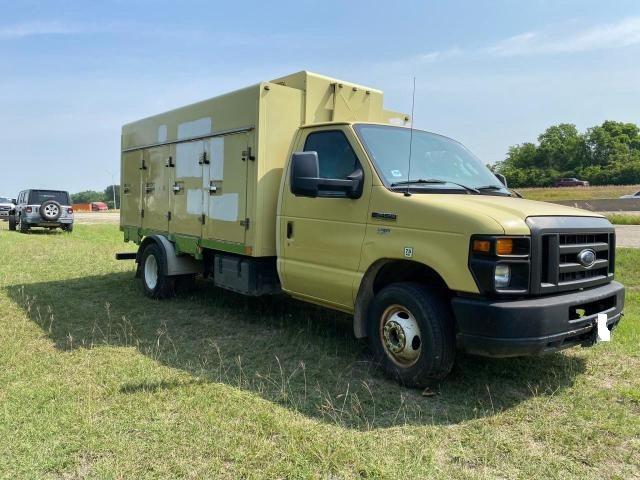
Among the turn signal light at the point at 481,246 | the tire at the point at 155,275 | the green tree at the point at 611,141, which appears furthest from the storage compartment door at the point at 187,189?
the green tree at the point at 611,141

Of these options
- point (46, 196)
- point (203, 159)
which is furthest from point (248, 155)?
point (46, 196)

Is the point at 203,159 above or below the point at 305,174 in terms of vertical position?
above

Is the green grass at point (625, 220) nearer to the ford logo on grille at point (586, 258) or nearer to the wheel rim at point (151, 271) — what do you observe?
the ford logo on grille at point (586, 258)

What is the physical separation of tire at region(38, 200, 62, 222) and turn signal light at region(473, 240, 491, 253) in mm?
20446

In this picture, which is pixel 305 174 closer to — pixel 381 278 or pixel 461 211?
pixel 381 278

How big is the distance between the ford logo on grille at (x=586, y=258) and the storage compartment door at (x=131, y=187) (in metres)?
6.63

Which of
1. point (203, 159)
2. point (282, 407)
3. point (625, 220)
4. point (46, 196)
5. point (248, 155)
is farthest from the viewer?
point (46, 196)

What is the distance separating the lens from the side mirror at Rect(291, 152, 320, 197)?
455cm

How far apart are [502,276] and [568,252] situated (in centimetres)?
67

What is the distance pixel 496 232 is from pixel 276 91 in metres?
3.08

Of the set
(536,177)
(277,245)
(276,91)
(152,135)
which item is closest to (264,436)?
(277,245)

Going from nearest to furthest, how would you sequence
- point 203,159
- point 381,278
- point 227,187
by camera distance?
point 381,278
point 227,187
point 203,159

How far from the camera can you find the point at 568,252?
409 centimetres

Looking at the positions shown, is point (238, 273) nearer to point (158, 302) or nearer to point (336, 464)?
point (158, 302)
